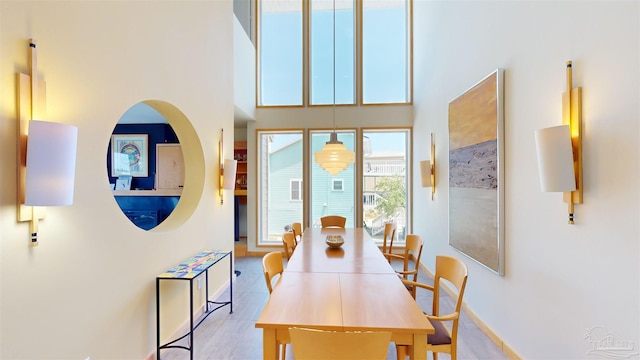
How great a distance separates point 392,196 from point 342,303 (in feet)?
13.8

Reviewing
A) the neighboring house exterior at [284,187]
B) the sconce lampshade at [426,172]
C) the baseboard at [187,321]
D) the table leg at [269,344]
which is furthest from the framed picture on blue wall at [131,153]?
the table leg at [269,344]

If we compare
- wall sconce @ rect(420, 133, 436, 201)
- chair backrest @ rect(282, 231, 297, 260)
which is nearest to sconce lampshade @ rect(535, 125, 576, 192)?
chair backrest @ rect(282, 231, 297, 260)

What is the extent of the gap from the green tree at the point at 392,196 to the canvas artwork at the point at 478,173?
210cm

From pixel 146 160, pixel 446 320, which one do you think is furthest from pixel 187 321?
pixel 146 160

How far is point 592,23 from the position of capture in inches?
63.1

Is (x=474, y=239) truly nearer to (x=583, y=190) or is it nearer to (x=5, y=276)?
(x=583, y=190)

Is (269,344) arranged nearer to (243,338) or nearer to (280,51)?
(243,338)

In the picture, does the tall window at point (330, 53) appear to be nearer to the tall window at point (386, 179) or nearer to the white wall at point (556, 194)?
the tall window at point (386, 179)

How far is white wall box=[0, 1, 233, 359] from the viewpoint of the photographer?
50.5 inches

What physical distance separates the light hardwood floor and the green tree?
7.14 ft

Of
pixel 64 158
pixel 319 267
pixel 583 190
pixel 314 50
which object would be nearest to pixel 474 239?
pixel 583 190

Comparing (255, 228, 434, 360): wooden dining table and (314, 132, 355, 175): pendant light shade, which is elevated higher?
(314, 132, 355, 175): pendant light shade

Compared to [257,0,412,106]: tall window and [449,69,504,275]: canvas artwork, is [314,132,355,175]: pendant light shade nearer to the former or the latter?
[449,69,504,275]: canvas artwork

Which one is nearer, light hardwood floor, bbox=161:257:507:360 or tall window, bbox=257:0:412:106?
light hardwood floor, bbox=161:257:507:360
